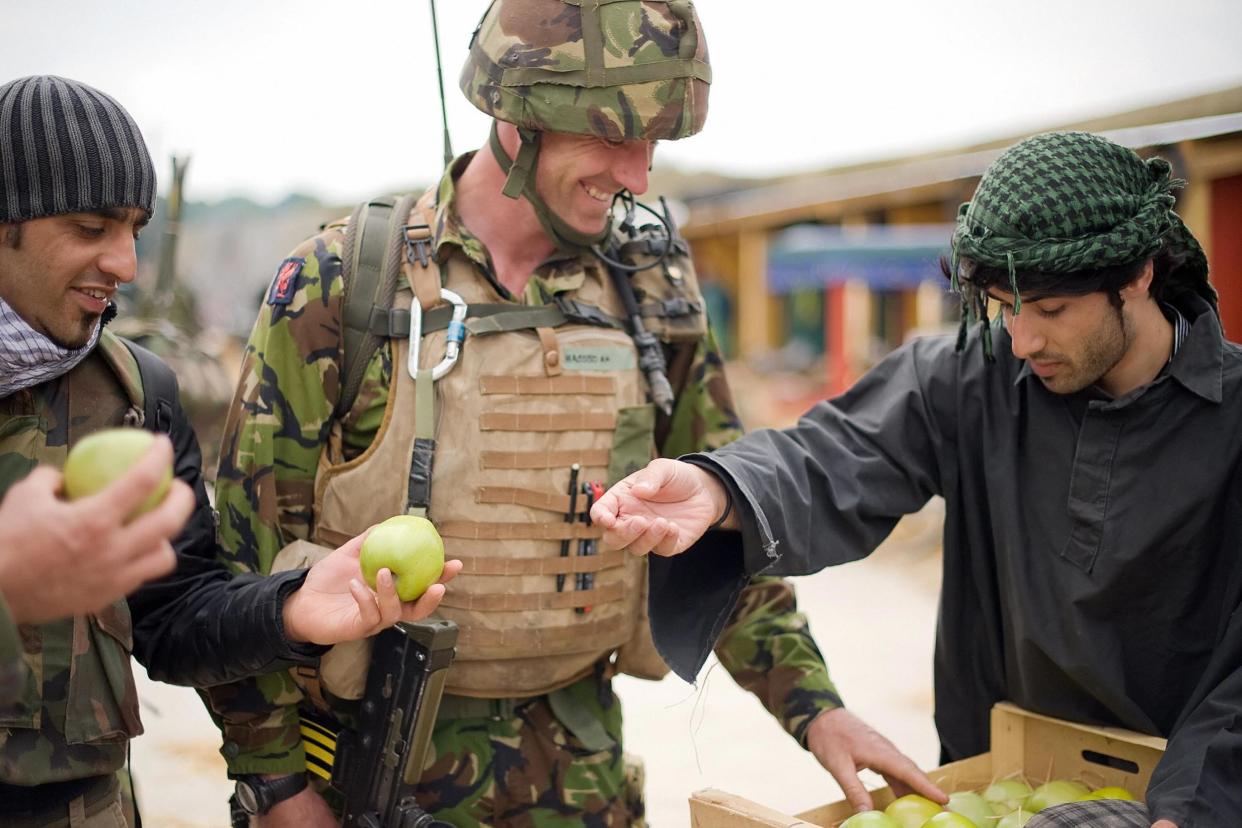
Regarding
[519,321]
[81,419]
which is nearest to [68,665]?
[81,419]

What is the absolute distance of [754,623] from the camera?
307 cm

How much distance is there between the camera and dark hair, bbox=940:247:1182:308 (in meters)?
2.59

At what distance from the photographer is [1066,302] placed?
8.57 ft

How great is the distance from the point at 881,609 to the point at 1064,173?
7311 mm

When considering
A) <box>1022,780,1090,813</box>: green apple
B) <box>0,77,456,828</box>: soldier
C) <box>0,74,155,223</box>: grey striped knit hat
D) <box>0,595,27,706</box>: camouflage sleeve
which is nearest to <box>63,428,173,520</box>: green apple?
<box>0,595,27,706</box>: camouflage sleeve

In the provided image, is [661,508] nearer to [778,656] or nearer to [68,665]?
[778,656]

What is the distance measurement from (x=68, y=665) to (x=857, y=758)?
169 cm

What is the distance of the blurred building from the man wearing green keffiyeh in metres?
3.82

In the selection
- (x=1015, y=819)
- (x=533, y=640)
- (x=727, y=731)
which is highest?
(x=533, y=640)

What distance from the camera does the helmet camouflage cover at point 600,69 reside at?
2.72 metres

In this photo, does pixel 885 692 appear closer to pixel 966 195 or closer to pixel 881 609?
pixel 881 609

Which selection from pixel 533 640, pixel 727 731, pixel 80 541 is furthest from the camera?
pixel 727 731

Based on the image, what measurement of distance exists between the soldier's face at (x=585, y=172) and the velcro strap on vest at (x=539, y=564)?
2.56ft

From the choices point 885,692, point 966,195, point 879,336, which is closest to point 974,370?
point 885,692
